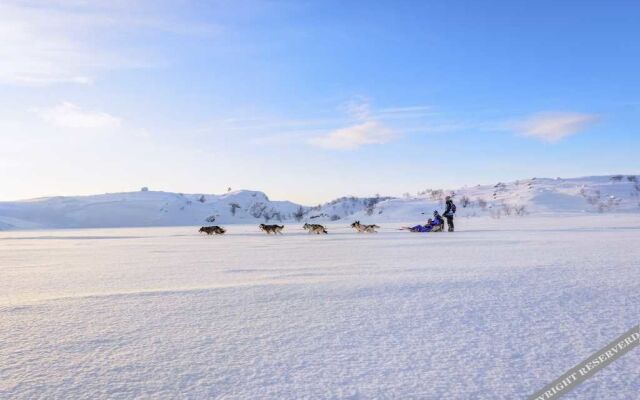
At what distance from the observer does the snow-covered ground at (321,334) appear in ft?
→ 6.54

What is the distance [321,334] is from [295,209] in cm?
5994

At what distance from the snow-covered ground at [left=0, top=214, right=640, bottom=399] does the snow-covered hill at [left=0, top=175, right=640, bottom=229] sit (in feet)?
92.2

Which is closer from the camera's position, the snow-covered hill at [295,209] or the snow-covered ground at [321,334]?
the snow-covered ground at [321,334]

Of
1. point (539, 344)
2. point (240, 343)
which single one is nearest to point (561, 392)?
point (539, 344)

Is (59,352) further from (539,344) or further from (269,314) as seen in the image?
(539,344)

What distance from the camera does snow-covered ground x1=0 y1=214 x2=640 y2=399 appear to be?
199 cm

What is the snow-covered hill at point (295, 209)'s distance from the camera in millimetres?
33250

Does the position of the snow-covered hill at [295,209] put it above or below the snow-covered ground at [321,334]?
above

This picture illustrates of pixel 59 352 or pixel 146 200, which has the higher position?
pixel 146 200

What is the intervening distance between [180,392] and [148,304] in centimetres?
174

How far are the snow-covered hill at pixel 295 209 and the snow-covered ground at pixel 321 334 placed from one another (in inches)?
1106

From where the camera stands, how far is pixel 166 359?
2293mm

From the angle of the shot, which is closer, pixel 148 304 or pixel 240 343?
pixel 240 343

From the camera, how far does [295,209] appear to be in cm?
6250
